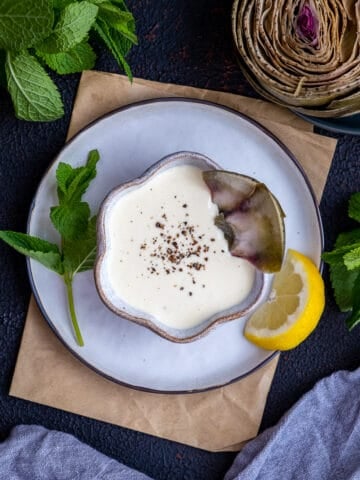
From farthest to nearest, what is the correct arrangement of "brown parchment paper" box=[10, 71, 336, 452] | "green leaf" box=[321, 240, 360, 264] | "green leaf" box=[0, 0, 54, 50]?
"brown parchment paper" box=[10, 71, 336, 452], "green leaf" box=[321, 240, 360, 264], "green leaf" box=[0, 0, 54, 50]

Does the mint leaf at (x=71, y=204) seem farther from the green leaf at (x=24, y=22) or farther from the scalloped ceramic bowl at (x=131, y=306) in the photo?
the green leaf at (x=24, y=22)

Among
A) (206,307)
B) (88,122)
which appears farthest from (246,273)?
(88,122)

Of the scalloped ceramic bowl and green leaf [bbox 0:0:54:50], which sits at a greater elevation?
green leaf [bbox 0:0:54:50]

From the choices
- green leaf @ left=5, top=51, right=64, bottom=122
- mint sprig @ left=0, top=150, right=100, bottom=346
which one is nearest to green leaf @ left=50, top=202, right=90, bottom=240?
mint sprig @ left=0, top=150, right=100, bottom=346

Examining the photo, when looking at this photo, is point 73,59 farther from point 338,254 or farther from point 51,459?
point 51,459

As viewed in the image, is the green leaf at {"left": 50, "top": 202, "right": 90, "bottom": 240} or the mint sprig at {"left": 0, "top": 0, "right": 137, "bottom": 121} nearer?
the mint sprig at {"left": 0, "top": 0, "right": 137, "bottom": 121}

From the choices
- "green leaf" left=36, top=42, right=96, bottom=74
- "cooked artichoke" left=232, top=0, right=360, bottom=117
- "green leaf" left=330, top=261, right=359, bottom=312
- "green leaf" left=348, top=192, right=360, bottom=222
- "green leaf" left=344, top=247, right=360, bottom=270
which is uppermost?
"cooked artichoke" left=232, top=0, right=360, bottom=117

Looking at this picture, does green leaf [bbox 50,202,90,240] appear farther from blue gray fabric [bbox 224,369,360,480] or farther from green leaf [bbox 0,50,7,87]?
blue gray fabric [bbox 224,369,360,480]
